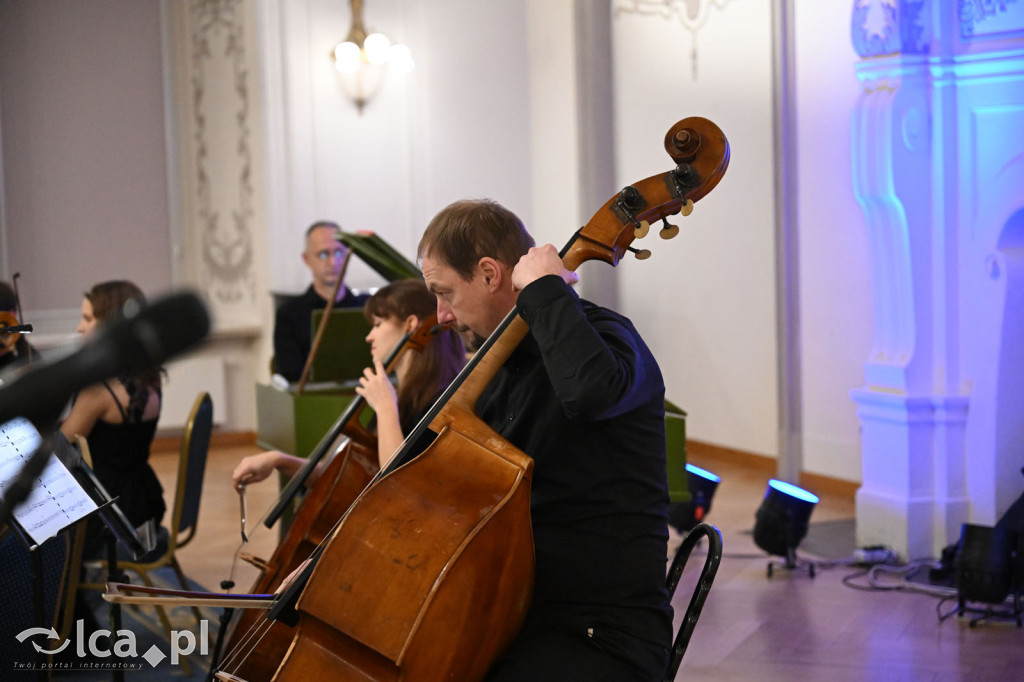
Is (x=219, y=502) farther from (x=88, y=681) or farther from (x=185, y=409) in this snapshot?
(x=88, y=681)

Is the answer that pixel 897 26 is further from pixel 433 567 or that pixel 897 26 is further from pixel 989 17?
pixel 433 567

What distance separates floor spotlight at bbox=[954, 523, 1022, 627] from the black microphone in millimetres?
3521

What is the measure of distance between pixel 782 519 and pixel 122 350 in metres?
3.93

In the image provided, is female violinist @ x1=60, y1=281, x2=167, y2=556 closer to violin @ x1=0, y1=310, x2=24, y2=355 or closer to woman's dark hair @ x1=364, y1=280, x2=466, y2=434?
violin @ x1=0, y1=310, x2=24, y2=355

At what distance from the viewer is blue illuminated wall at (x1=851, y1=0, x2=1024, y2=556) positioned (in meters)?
4.15

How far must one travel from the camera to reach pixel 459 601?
1442 millimetres

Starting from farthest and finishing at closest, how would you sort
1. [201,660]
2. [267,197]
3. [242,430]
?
[242,430]
[267,197]
[201,660]

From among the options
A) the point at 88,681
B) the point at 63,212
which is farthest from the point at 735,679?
the point at 63,212

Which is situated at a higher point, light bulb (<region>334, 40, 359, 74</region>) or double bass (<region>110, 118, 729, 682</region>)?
light bulb (<region>334, 40, 359, 74</region>)

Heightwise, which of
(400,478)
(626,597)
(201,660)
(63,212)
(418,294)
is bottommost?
(201,660)

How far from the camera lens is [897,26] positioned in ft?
13.6

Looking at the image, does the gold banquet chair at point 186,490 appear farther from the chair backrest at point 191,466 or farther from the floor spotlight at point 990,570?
the floor spotlight at point 990,570

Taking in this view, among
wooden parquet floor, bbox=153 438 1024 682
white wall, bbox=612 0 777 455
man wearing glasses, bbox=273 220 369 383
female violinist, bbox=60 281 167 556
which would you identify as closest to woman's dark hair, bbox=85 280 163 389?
female violinist, bbox=60 281 167 556

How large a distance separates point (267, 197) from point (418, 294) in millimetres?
4805
